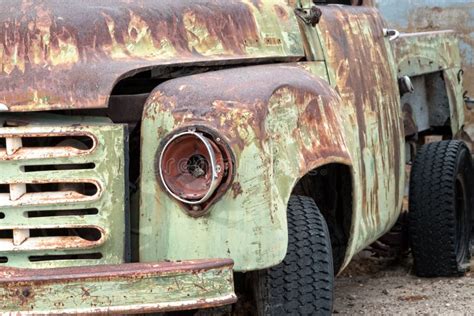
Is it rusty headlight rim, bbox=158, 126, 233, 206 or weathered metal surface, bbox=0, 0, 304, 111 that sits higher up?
weathered metal surface, bbox=0, 0, 304, 111

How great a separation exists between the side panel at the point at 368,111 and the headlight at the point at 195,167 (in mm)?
969

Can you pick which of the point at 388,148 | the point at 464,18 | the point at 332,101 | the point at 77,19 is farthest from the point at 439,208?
the point at 464,18

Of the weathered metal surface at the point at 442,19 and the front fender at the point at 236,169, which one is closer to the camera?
the front fender at the point at 236,169

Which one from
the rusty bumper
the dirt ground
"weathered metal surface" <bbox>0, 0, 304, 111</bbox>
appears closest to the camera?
the rusty bumper

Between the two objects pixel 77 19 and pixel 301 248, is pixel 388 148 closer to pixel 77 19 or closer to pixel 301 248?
pixel 301 248

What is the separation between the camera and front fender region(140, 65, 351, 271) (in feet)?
12.4

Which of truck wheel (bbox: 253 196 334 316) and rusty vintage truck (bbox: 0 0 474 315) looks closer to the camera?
rusty vintage truck (bbox: 0 0 474 315)

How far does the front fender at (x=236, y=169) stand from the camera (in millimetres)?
3775

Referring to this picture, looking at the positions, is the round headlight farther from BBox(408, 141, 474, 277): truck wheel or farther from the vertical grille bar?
BBox(408, 141, 474, 277): truck wheel

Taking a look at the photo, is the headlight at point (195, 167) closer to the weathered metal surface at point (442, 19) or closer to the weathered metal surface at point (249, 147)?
the weathered metal surface at point (249, 147)

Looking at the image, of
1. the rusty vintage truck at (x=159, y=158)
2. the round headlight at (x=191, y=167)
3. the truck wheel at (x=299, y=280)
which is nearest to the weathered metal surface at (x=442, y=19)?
the rusty vintage truck at (x=159, y=158)

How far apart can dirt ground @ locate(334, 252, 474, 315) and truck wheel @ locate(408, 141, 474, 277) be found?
0.10m

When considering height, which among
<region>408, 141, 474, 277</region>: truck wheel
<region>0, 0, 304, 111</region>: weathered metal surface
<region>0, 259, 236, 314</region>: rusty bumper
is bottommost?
<region>408, 141, 474, 277</region>: truck wheel

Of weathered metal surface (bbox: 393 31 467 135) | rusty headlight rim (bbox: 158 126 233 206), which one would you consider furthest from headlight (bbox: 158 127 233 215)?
weathered metal surface (bbox: 393 31 467 135)
